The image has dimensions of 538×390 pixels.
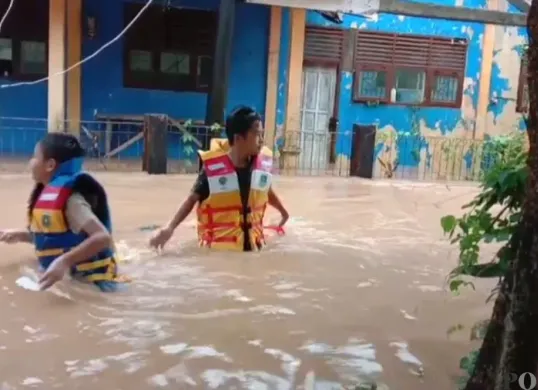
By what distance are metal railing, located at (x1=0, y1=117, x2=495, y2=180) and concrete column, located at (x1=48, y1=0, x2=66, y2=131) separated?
11.0 inches

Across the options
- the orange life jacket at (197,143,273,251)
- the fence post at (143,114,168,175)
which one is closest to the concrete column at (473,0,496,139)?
the fence post at (143,114,168,175)

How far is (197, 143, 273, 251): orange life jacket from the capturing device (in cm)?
541

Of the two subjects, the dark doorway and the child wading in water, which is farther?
the dark doorway

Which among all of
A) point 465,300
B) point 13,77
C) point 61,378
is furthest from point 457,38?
point 61,378

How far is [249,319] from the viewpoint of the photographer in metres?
4.18

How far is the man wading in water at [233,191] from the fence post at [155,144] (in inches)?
195

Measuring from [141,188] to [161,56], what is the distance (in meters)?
4.20

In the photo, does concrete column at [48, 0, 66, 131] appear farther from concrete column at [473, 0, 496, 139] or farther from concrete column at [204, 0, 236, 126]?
concrete column at [473, 0, 496, 139]

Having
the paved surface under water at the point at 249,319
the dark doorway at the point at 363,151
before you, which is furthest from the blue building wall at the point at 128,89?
the paved surface under water at the point at 249,319

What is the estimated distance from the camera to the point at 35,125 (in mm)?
12445

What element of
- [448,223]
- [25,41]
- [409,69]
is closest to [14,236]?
[448,223]

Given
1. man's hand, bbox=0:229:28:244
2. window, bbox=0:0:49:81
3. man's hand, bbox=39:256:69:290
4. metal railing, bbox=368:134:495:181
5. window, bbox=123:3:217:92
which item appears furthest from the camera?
metal railing, bbox=368:134:495:181

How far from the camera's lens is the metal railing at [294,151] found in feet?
37.3

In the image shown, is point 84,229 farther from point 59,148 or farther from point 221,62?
point 221,62
